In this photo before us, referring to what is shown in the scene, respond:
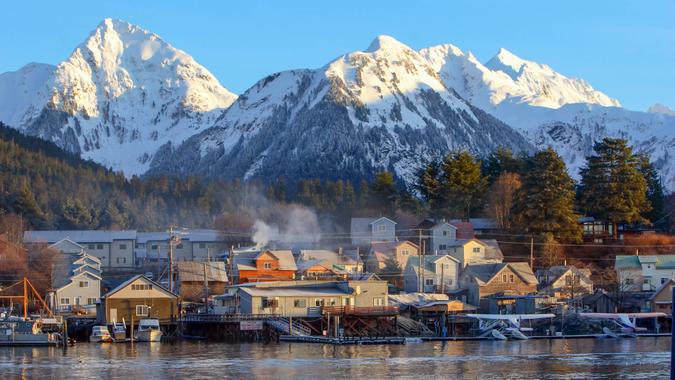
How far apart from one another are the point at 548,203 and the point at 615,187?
928cm

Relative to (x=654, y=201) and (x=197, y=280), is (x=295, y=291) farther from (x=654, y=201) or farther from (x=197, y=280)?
(x=654, y=201)

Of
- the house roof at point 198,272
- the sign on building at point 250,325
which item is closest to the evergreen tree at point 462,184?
the house roof at point 198,272

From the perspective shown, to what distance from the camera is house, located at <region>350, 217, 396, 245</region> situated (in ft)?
433

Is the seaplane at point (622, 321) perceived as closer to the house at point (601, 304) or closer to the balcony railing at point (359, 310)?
the house at point (601, 304)

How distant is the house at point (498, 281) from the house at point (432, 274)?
2.80m

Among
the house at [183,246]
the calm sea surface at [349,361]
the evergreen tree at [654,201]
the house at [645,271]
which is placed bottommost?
the calm sea surface at [349,361]

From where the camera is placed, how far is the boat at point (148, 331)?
87875mm

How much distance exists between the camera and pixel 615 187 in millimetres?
119125

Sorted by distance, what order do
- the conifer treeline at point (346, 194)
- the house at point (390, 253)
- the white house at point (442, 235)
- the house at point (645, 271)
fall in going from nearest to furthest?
the house at point (645, 271) → the conifer treeline at point (346, 194) → the house at point (390, 253) → the white house at point (442, 235)

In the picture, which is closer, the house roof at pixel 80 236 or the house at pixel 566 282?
the house at pixel 566 282

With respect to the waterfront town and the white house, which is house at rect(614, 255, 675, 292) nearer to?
the waterfront town

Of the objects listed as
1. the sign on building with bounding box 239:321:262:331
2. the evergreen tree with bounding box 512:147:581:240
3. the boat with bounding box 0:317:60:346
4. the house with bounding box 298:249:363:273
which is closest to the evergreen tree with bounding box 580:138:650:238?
the evergreen tree with bounding box 512:147:581:240

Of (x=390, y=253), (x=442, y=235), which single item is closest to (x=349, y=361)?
(x=390, y=253)

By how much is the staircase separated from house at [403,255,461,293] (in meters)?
19.4
